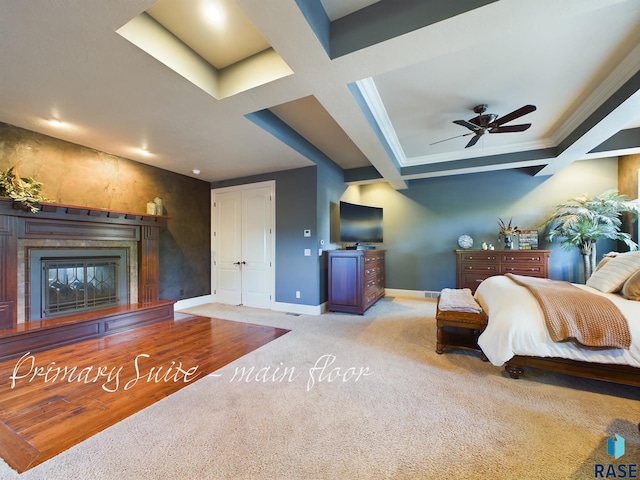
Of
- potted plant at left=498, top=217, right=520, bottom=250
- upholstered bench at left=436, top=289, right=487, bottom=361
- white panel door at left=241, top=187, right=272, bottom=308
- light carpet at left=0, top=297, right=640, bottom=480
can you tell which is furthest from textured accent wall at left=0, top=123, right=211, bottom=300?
potted plant at left=498, top=217, right=520, bottom=250

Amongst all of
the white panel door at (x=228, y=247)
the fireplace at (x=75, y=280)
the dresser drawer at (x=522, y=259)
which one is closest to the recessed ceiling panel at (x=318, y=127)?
the white panel door at (x=228, y=247)

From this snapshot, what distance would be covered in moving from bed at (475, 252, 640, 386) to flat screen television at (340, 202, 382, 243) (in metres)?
2.81

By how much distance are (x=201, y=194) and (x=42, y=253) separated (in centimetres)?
258

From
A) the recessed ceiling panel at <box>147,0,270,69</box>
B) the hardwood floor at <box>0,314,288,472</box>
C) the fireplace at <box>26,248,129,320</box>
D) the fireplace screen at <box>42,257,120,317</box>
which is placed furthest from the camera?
the fireplace screen at <box>42,257,120,317</box>

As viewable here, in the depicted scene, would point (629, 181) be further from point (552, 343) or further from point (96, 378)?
point (96, 378)

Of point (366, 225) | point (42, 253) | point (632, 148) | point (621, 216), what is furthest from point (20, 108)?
point (621, 216)

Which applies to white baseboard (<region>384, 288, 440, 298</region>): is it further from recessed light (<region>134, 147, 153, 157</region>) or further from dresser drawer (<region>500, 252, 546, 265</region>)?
recessed light (<region>134, 147, 153, 157</region>)

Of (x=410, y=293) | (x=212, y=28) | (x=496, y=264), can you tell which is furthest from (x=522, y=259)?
(x=212, y=28)

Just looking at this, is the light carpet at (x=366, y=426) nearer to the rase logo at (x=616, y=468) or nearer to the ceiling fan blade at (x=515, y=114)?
the rase logo at (x=616, y=468)

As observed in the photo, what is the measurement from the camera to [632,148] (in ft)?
11.9

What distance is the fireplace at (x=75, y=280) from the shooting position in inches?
123

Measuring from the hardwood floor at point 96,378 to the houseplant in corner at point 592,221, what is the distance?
500 cm

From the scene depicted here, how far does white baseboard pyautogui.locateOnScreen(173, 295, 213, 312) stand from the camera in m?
4.72

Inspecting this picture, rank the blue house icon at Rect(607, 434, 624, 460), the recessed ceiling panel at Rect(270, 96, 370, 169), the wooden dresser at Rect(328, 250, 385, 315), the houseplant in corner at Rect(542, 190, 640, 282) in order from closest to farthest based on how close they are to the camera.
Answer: the blue house icon at Rect(607, 434, 624, 460) < the recessed ceiling panel at Rect(270, 96, 370, 169) < the houseplant in corner at Rect(542, 190, 640, 282) < the wooden dresser at Rect(328, 250, 385, 315)
